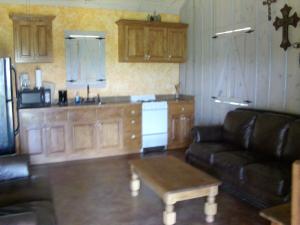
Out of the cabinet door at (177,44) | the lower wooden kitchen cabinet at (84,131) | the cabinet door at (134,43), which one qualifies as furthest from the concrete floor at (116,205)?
the cabinet door at (177,44)

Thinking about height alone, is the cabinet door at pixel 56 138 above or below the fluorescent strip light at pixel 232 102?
below

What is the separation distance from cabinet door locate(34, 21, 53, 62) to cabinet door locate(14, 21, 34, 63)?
7cm

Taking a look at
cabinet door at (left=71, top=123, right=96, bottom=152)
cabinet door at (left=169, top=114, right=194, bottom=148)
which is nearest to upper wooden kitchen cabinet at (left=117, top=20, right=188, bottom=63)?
cabinet door at (left=169, top=114, right=194, bottom=148)

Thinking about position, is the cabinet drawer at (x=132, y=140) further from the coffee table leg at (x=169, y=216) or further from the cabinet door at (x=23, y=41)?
the coffee table leg at (x=169, y=216)

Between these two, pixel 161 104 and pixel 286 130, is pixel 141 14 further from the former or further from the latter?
pixel 286 130

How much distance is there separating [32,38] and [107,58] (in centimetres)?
134

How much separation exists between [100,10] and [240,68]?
103 inches

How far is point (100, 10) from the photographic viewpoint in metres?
5.42

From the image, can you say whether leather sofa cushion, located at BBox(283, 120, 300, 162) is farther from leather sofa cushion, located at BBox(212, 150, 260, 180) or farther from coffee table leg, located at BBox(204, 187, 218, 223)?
coffee table leg, located at BBox(204, 187, 218, 223)

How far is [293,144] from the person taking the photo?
A: 3.23 meters

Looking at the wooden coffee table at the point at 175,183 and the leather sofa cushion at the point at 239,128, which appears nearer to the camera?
the wooden coffee table at the point at 175,183

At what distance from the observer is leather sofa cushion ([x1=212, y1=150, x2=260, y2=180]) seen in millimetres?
3345

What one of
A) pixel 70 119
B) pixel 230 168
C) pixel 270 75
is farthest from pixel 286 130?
pixel 70 119

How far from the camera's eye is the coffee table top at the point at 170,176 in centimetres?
277
